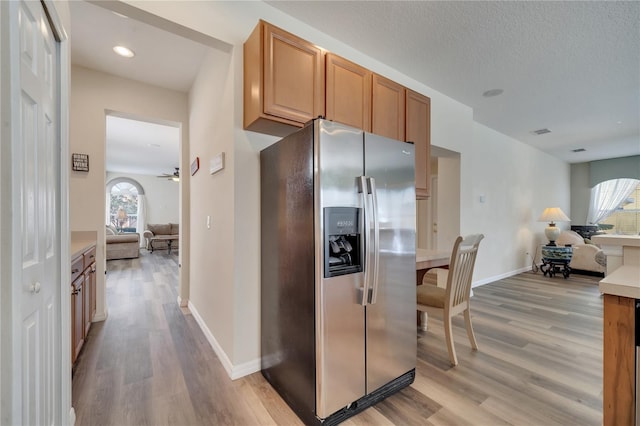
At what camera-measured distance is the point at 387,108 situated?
245 cm

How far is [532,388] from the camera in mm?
1870

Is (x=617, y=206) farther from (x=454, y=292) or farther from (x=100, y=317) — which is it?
(x=100, y=317)

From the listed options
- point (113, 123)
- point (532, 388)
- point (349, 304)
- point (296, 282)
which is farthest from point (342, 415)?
point (113, 123)

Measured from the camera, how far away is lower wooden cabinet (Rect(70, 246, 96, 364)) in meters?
1.97

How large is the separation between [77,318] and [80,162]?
1.74m

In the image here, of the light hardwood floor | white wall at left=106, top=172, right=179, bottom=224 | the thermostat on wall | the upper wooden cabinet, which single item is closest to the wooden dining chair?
the light hardwood floor

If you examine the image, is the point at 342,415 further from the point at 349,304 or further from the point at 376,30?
the point at 376,30

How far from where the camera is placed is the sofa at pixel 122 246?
22.9 ft

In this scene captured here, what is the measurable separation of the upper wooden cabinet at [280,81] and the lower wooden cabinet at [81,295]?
63.4 inches

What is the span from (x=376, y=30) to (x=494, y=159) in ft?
12.3

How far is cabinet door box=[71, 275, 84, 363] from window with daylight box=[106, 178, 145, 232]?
28.9ft

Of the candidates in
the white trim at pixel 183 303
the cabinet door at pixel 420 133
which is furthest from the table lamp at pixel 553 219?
the white trim at pixel 183 303

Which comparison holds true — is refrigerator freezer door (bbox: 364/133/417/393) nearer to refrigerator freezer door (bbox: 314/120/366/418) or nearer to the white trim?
refrigerator freezer door (bbox: 314/120/366/418)

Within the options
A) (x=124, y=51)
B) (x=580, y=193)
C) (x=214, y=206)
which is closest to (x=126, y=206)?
(x=124, y=51)
